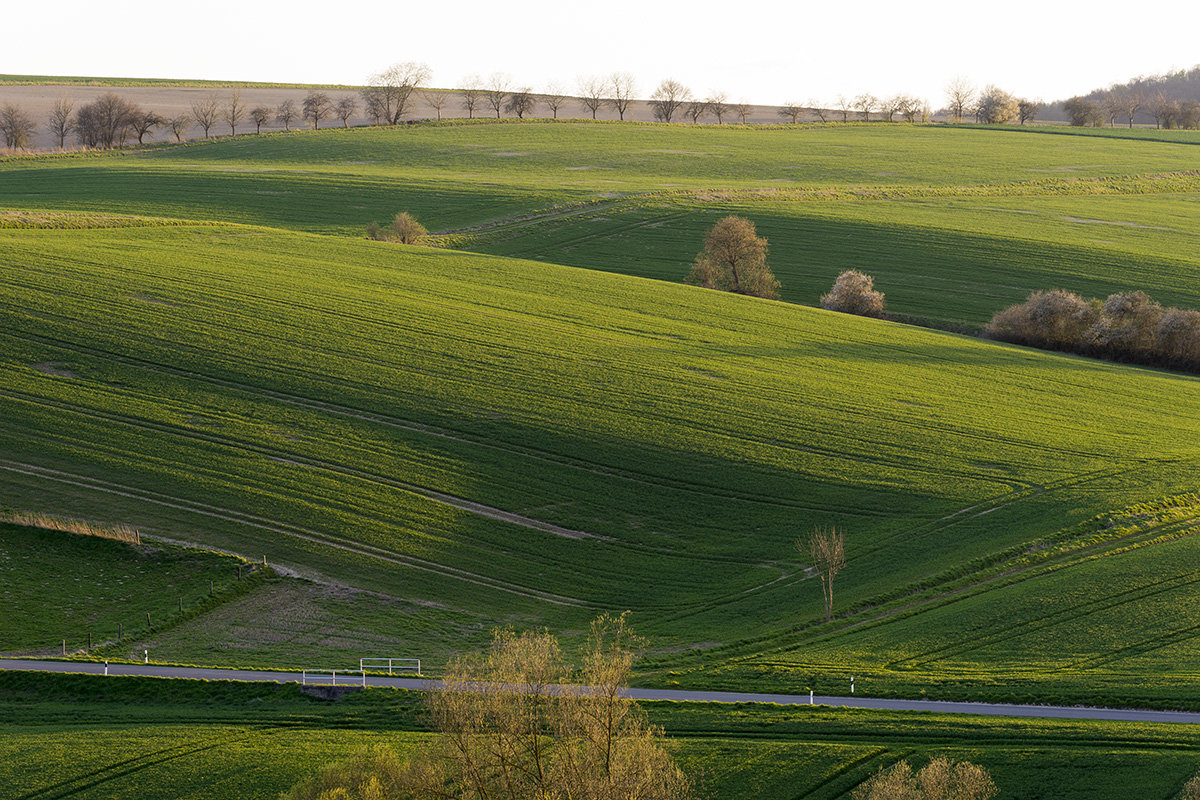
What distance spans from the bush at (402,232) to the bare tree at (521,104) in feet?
280

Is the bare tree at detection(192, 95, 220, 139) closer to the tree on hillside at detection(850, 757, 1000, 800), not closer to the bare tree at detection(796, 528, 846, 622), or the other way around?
the bare tree at detection(796, 528, 846, 622)

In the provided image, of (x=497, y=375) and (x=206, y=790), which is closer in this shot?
(x=206, y=790)

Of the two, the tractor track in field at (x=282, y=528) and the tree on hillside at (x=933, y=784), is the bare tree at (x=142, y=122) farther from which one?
the tree on hillside at (x=933, y=784)

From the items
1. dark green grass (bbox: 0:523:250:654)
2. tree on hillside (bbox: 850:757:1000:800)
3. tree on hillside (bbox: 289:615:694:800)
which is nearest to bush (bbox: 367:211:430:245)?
dark green grass (bbox: 0:523:250:654)

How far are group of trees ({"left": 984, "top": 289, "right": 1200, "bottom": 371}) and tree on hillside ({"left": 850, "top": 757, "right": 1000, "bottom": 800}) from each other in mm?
59718

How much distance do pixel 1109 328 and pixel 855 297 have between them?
1922cm

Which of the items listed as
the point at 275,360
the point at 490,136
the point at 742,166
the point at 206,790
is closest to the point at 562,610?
the point at 206,790

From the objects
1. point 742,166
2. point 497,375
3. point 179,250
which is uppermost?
point 742,166

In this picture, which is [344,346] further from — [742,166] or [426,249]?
[742,166]

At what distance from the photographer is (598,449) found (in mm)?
55969

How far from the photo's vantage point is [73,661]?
38.7m

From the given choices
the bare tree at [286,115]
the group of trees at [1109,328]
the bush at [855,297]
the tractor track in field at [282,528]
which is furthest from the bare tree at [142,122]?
the group of trees at [1109,328]

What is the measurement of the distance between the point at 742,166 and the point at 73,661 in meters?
115

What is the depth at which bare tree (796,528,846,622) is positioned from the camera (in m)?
41.8
